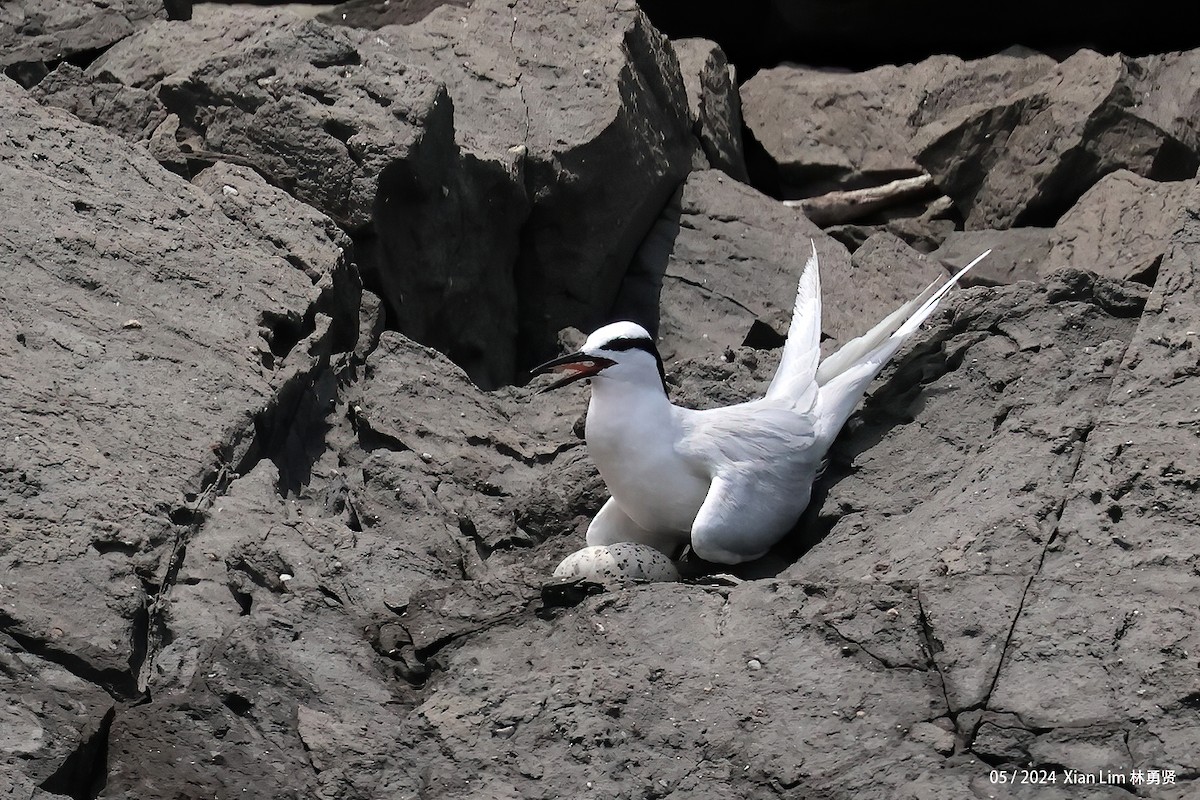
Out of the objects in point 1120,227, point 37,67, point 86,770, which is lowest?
point 86,770

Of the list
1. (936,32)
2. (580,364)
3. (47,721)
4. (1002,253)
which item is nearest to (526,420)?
(580,364)

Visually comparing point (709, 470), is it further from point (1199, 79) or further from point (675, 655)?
point (1199, 79)

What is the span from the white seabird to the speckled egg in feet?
0.61

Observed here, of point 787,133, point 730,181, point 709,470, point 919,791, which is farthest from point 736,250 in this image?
point 919,791

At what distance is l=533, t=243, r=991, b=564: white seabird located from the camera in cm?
710

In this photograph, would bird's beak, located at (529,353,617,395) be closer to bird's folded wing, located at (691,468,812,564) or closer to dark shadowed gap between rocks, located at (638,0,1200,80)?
bird's folded wing, located at (691,468,812,564)

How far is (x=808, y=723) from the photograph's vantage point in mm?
5398

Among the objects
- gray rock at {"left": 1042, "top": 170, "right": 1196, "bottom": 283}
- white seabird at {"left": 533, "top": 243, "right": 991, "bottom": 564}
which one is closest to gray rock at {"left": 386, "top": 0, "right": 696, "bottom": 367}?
white seabird at {"left": 533, "top": 243, "right": 991, "bottom": 564}

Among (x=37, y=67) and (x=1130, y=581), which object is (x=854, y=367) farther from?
(x=37, y=67)

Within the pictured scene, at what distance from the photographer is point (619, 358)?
24.3ft

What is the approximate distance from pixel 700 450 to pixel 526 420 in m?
1.43

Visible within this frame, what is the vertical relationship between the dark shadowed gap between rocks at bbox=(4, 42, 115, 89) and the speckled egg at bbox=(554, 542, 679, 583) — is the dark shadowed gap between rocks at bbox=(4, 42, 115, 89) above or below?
above

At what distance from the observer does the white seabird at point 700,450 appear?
23.3 ft

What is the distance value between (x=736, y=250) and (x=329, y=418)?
3.49 metres
